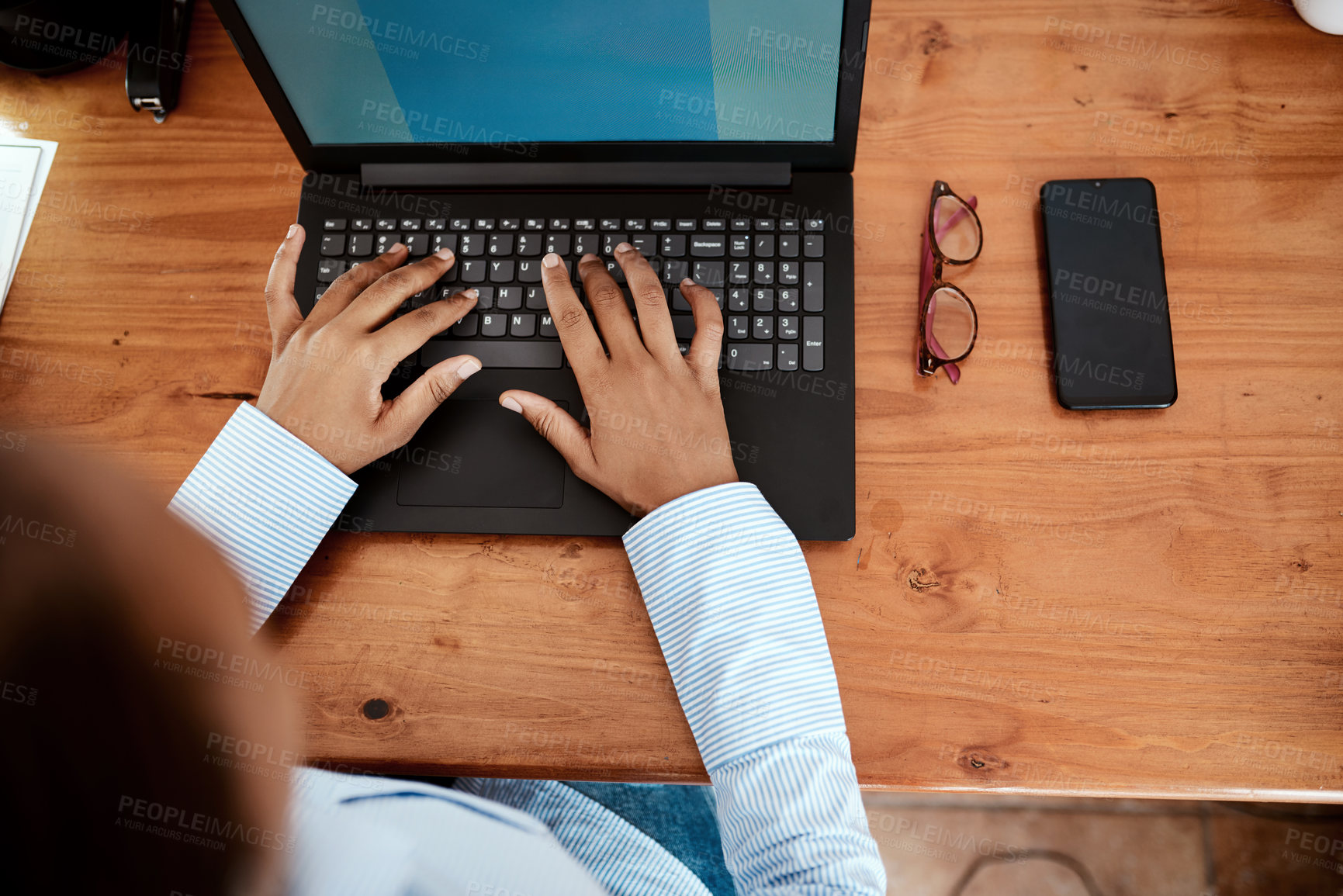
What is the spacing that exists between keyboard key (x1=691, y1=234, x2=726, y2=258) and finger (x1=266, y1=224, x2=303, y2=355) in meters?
0.34

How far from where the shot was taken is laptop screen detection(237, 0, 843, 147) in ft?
1.77

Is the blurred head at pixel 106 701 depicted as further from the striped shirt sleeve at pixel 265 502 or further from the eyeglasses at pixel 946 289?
the eyeglasses at pixel 946 289

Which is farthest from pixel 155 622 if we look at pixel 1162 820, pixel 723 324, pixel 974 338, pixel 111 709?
pixel 1162 820

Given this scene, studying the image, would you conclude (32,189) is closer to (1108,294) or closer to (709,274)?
(709,274)

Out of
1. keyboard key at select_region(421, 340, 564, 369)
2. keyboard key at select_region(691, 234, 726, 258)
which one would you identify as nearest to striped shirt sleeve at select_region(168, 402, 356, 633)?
keyboard key at select_region(421, 340, 564, 369)

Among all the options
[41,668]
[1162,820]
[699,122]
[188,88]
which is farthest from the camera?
[1162,820]

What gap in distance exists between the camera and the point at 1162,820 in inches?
45.6

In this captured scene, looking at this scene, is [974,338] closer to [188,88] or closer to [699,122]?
[699,122]

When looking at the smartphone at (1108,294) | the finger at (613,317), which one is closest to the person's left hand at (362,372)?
the finger at (613,317)

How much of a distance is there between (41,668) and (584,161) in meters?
0.52

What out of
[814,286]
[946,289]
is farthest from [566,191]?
[946,289]

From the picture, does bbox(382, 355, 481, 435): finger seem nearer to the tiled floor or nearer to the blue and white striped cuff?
the blue and white striped cuff

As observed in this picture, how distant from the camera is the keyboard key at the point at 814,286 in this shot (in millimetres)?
623

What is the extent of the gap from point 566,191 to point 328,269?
0.73 feet
